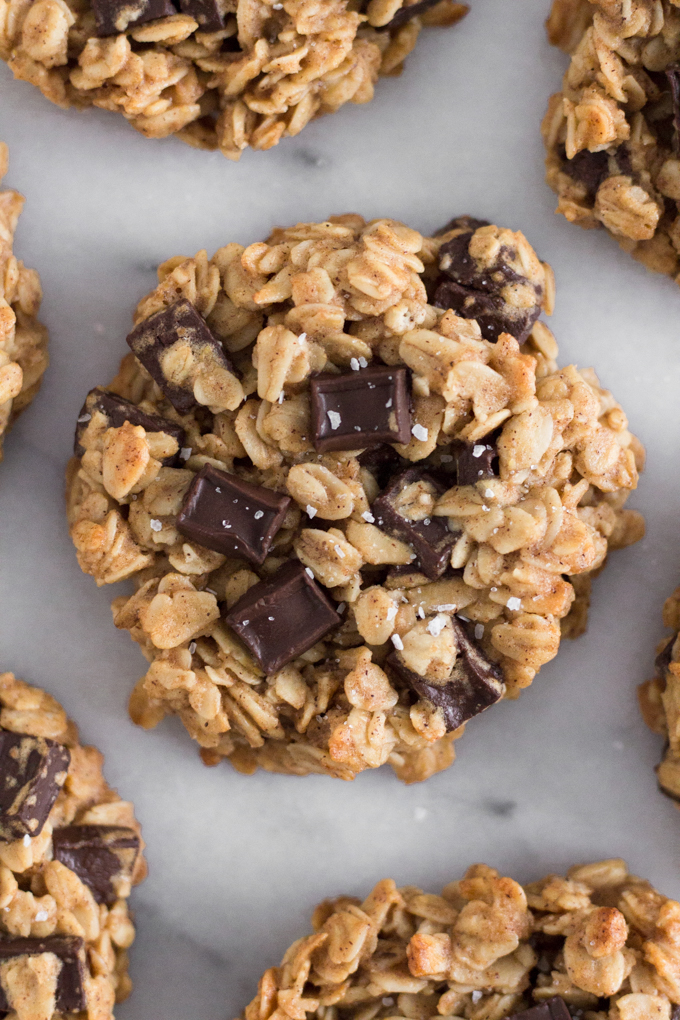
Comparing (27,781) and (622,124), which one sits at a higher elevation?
(622,124)

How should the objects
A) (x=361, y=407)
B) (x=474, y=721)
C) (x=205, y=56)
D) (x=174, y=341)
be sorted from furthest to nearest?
(x=474, y=721), (x=205, y=56), (x=174, y=341), (x=361, y=407)

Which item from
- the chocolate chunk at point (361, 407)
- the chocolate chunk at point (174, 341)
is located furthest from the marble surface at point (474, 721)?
the chocolate chunk at point (361, 407)

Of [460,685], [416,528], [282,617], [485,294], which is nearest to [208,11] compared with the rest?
[485,294]

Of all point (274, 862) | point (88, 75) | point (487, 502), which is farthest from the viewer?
point (274, 862)

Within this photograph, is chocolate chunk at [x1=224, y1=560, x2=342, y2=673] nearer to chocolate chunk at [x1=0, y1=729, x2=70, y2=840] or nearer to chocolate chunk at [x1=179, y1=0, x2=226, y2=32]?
chocolate chunk at [x1=0, y1=729, x2=70, y2=840]

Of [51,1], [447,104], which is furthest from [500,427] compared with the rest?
[51,1]

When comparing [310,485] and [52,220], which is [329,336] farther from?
[52,220]

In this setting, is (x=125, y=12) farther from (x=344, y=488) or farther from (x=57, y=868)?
(x=57, y=868)
